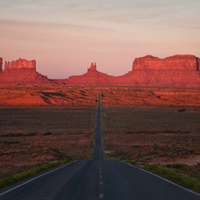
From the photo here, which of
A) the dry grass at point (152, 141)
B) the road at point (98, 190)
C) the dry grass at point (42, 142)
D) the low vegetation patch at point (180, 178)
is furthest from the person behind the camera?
the dry grass at point (42, 142)

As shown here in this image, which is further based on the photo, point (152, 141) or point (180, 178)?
point (152, 141)

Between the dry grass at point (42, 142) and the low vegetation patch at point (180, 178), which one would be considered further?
the dry grass at point (42, 142)

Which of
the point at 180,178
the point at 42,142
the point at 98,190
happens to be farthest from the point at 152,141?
the point at 98,190

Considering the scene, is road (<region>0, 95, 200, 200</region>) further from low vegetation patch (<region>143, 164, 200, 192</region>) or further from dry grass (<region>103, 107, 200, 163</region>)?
dry grass (<region>103, 107, 200, 163</region>)

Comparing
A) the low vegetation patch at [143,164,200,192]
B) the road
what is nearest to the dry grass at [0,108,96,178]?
the low vegetation patch at [143,164,200,192]

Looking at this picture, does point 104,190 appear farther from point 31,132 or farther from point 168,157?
point 31,132

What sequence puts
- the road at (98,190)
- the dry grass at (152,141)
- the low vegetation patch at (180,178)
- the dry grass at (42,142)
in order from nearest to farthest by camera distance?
the road at (98,190) < the low vegetation patch at (180,178) < the dry grass at (152,141) < the dry grass at (42,142)

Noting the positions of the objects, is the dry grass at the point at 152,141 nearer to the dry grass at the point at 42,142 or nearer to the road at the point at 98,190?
the dry grass at the point at 42,142

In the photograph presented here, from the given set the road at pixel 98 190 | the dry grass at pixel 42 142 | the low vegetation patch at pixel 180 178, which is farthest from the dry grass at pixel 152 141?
the road at pixel 98 190

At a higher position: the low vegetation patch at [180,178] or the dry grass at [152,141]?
the low vegetation patch at [180,178]

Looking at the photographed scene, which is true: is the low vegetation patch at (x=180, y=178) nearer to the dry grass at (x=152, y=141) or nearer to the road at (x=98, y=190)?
the road at (x=98, y=190)

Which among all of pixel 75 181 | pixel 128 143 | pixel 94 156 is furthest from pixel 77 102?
pixel 75 181

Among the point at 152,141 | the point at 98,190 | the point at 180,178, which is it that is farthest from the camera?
the point at 152,141

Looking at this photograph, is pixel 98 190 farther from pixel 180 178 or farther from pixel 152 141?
pixel 152 141
